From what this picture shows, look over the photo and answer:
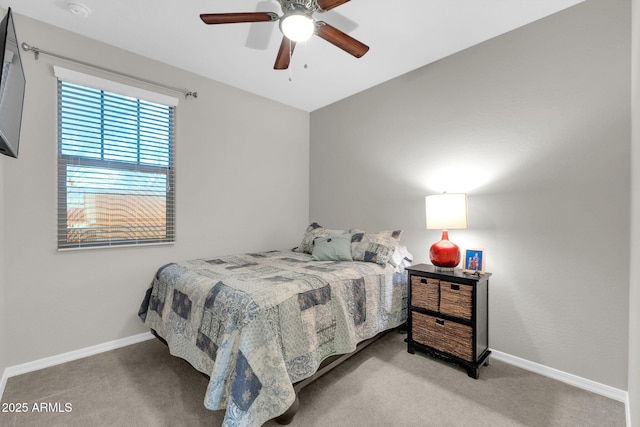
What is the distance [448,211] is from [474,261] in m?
0.46

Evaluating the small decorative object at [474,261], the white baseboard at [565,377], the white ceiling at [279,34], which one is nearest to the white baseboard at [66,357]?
the white ceiling at [279,34]

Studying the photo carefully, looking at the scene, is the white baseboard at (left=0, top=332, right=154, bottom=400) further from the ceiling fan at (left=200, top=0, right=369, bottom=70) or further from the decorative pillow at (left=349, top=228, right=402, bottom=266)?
the ceiling fan at (left=200, top=0, right=369, bottom=70)

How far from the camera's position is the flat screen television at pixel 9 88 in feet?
3.95

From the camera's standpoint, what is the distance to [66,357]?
225 centimetres

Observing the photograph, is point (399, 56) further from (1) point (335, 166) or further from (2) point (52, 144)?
(2) point (52, 144)

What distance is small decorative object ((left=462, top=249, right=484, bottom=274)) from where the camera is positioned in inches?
88.4

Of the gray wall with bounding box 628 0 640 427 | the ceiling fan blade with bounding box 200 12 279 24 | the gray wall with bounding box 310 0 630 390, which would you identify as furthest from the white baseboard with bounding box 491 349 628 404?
the ceiling fan blade with bounding box 200 12 279 24

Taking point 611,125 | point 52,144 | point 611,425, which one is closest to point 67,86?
point 52,144

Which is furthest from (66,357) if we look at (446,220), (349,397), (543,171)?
(543,171)

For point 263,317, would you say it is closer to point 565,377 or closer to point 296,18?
point 296,18

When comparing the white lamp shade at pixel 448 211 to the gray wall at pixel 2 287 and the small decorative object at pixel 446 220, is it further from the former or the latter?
the gray wall at pixel 2 287

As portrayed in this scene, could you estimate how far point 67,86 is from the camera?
228 cm

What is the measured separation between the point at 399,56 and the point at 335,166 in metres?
1.53

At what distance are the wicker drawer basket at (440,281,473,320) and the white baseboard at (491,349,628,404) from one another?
610mm
